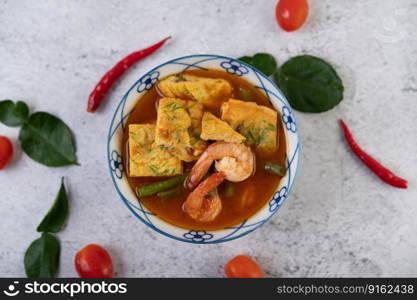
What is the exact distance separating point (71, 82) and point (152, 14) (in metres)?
0.84

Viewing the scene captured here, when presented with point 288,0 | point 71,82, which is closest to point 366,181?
point 288,0

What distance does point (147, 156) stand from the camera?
388 centimetres

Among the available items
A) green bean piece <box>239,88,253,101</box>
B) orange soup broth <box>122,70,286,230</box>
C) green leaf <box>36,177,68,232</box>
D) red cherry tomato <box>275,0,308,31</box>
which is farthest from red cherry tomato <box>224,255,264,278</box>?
red cherry tomato <box>275,0,308,31</box>

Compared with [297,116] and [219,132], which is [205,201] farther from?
[297,116]

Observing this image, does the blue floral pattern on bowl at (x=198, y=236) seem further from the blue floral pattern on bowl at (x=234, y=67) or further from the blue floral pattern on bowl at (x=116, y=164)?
the blue floral pattern on bowl at (x=234, y=67)

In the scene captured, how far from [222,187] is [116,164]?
77cm

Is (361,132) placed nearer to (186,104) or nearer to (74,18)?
(186,104)

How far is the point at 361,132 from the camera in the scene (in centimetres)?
431

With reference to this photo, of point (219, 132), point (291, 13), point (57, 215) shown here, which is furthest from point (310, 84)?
point (57, 215)

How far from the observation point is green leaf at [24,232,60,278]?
425 cm

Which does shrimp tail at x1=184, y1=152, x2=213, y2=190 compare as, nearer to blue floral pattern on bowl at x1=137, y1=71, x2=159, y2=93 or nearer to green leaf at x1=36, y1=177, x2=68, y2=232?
blue floral pattern on bowl at x1=137, y1=71, x2=159, y2=93

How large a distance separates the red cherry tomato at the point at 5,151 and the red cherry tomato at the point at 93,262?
91 cm
